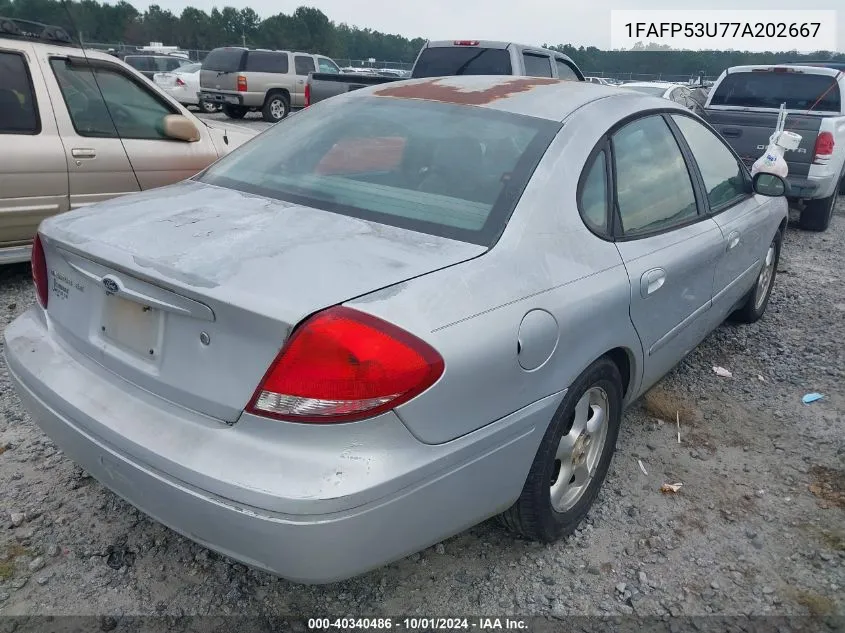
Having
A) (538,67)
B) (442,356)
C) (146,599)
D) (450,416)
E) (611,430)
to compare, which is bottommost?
(146,599)

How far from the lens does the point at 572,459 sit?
2504 mm

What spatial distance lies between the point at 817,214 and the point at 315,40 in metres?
55.0

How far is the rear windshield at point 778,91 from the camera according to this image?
826 cm

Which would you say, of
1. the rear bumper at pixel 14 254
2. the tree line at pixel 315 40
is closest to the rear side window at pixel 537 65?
the rear bumper at pixel 14 254

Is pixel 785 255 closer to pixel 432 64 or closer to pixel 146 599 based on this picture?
pixel 432 64

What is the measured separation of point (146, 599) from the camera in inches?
86.7

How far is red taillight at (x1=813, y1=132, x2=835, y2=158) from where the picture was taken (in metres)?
7.34

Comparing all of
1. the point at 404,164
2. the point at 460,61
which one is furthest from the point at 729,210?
the point at 460,61

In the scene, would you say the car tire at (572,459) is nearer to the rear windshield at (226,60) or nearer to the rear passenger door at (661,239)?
the rear passenger door at (661,239)

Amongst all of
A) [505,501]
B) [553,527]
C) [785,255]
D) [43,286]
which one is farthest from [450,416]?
[785,255]

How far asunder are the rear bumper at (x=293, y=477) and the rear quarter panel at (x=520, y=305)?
0.09 m

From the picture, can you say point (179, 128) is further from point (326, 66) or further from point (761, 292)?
point (326, 66)

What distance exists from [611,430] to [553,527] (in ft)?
1.63

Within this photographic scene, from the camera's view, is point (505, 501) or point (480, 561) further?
point (480, 561)
